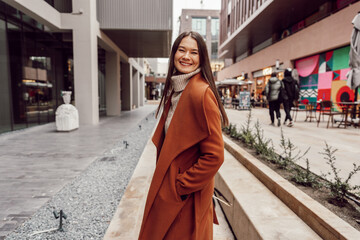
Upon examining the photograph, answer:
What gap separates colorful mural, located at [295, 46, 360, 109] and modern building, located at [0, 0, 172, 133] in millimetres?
10030

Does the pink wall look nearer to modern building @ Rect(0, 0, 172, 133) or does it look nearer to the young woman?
modern building @ Rect(0, 0, 172, 133)

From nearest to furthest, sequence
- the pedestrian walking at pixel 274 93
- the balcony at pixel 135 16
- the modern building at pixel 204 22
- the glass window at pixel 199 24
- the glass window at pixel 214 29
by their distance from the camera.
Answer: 1. the pedestrian walking at pixel 274 93
2. the balcony at pixel 135 16
3. the modern building at pixel 204 22
4. the glass window at pixel 214 29
5. the glass window at pixel 199 24

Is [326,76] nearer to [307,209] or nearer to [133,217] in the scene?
[307,209]

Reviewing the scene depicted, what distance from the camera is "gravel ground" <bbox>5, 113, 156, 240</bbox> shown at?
2410 mm

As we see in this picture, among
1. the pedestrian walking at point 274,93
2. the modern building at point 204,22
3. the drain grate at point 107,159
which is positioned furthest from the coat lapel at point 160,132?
the modern building at point 204,22

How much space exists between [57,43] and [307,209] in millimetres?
14769

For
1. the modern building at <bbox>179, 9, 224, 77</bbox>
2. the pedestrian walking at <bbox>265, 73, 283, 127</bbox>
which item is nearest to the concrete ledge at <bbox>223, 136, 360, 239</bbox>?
the pedestrian walking at <bbox>265, 73, 283, 127</bbox>

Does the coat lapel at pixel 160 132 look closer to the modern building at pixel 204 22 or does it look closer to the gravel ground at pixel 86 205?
the gravel ground at pixel 86 205

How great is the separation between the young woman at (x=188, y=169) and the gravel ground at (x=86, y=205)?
153 centimetres

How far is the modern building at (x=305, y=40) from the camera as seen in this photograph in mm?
13055

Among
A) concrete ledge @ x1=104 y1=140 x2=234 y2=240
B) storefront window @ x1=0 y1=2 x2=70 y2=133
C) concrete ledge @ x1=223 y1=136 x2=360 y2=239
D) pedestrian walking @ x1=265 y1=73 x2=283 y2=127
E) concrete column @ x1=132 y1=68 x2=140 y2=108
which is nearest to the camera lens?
concrete ledge @ x1=223 y1=136 x2=360 y2=239

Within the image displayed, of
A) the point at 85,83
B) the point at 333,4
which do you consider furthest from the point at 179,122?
the point at 333,4

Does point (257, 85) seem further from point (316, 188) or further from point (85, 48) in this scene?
point (316, 188)

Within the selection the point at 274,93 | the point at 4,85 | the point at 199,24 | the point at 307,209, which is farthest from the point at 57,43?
the point at 199,24
